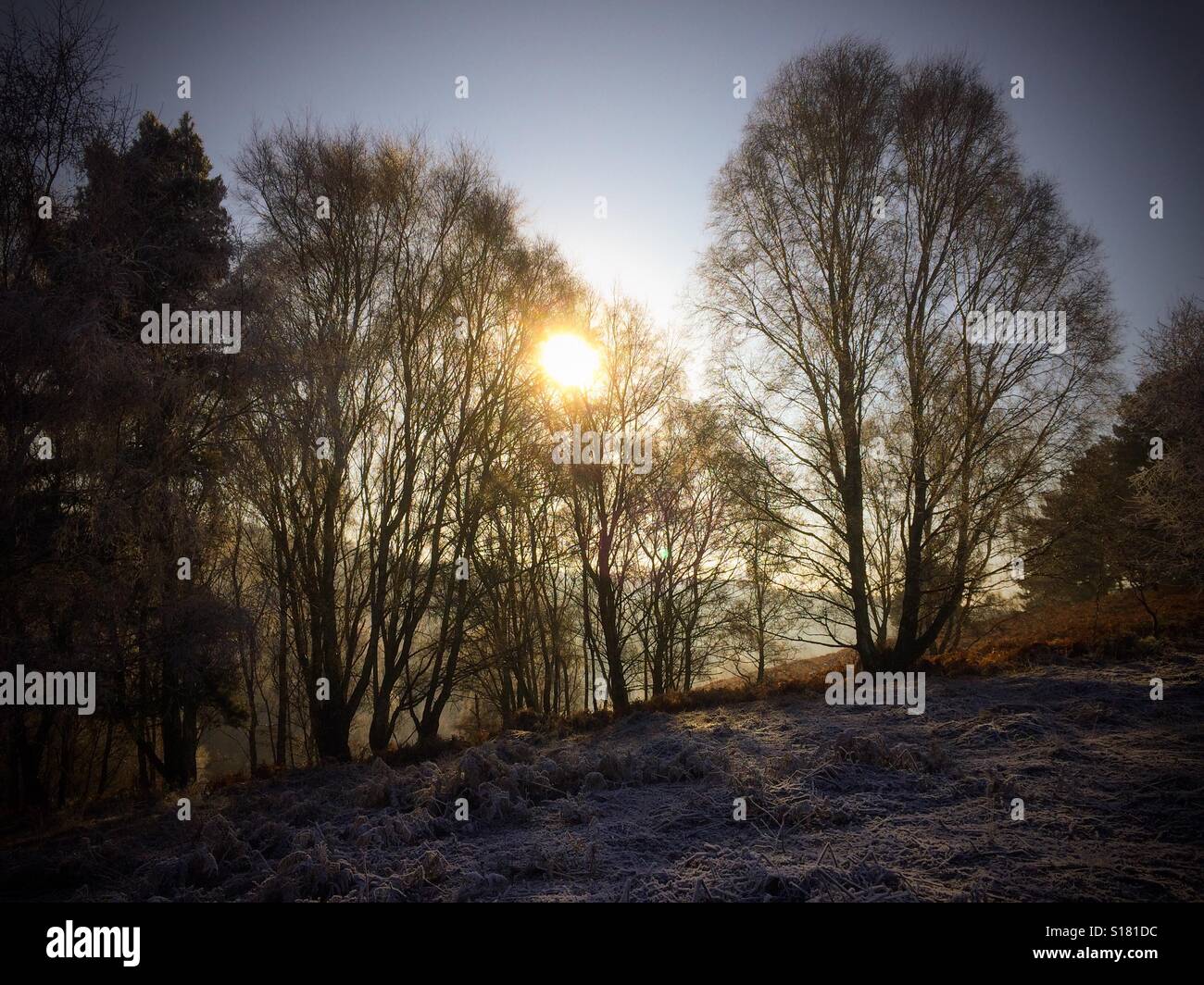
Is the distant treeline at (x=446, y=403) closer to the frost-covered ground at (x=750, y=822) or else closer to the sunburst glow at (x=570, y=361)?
the sunburst glow at (x=570, y=361)

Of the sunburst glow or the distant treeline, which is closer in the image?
the distant treeline

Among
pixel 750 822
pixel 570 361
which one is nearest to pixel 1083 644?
pixel 750 822

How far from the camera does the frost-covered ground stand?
12.2 feet

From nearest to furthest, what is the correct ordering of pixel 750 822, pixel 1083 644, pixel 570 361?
pixel 750 822 → pixel 1083 644 → pixel 570 361

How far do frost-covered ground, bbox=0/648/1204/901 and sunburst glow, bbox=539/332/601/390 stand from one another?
855 cm

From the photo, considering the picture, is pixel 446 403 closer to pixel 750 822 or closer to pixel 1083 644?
pixel 750 822

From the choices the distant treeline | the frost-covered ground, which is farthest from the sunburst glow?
the frost-covered ground

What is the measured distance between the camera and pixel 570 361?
44.0 feet

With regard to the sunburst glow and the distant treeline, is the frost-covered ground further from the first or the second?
the sunburst glow

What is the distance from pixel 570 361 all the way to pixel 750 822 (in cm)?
1080
